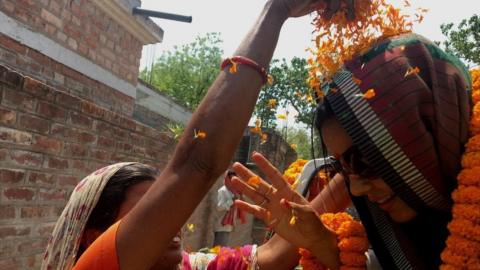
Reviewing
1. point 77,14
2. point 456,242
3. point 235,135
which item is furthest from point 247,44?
point 77,14

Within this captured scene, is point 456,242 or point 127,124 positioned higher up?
point 127,124

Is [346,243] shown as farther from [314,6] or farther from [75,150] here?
[75,150]

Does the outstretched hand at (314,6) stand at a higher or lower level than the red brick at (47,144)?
higher

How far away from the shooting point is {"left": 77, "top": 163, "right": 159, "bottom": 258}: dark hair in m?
1.92

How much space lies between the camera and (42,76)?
22.5 feet

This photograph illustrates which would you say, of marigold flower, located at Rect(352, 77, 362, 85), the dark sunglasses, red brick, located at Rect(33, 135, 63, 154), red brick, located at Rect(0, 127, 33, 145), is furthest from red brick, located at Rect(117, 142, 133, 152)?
marigold flower, located at Rect(352, 77, 362, 85)

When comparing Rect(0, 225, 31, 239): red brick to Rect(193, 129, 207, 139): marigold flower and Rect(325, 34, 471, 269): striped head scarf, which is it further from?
Rect(325, 34, 471, 269): striped head scarf

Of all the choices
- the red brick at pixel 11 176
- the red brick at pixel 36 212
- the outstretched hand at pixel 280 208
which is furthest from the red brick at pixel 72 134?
the outstretched hand at pixel 280 208

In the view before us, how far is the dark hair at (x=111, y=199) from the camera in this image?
75.7 inches

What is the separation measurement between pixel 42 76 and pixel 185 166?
6.22 m

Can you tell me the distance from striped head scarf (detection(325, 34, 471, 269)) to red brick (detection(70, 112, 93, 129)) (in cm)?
310

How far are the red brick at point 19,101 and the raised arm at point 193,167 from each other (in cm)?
231

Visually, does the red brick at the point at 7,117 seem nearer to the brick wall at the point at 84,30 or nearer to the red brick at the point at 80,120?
the red brick at the point at 80,120

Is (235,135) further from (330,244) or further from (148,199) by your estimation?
(330,244)
